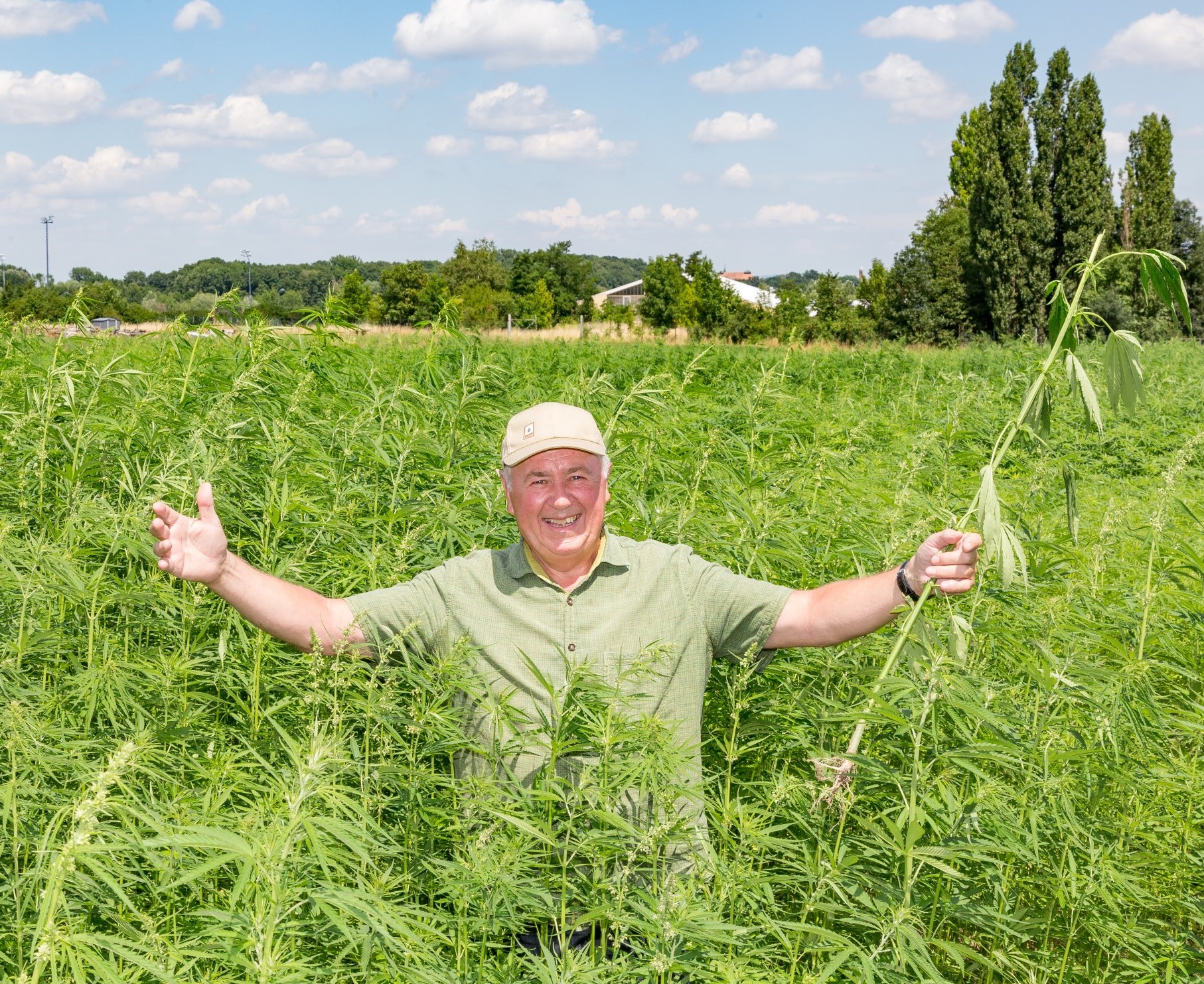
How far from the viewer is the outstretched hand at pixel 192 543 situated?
235 cm

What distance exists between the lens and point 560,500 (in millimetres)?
2684

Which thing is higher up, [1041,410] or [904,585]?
[1041,410]

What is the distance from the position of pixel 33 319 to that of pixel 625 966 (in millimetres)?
6400

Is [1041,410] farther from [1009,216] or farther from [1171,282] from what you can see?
[1009,216]

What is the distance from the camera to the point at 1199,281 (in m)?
43.0

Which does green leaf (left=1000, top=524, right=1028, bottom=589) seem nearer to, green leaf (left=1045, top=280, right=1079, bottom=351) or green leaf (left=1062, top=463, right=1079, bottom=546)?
green leaf (left=1062, top=463, right=1079, bottom=546)

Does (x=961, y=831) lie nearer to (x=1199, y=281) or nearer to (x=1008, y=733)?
(x=1008, y=733)

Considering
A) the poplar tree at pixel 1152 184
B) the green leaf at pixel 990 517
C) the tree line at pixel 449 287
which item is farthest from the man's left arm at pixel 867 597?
the poplar tree at pixel 1152 184

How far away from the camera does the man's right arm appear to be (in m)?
2.36

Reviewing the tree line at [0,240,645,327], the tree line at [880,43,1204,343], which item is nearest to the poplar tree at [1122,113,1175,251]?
the tree line at [880,43,1204,343]

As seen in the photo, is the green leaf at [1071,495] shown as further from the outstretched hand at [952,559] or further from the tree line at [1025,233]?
the tree line at [1025,233]

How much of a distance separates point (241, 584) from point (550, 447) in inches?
32.5

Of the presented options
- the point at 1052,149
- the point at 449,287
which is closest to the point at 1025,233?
the point at 1052,149

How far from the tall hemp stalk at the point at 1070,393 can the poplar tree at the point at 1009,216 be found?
32553mm
